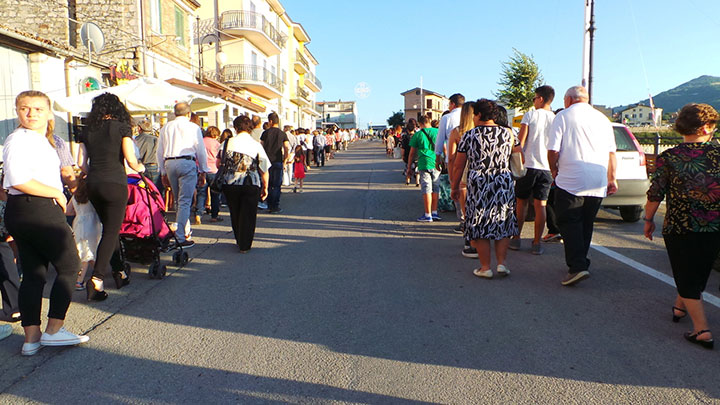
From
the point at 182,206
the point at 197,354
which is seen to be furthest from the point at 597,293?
the point at 182,206

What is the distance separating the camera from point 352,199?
12023 millimetres

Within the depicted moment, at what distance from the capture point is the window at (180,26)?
20453mm

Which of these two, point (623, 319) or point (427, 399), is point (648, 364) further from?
point (427, 399)

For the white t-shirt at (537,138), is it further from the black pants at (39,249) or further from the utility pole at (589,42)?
the utility pole at (589,42)

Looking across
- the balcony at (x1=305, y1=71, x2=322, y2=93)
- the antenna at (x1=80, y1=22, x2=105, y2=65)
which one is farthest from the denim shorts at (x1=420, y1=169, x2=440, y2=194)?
the balcony at (x1=305, y1=71, x2=322, y2=93)

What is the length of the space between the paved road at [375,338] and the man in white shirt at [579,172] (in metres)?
0.41

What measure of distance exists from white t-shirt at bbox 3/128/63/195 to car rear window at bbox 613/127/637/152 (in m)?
7.79

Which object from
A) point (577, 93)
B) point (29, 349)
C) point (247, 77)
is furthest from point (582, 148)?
point (247, 77)

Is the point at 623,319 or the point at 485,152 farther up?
the point at 485,152

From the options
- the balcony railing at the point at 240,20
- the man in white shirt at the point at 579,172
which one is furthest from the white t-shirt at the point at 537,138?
the balcony railing at the point at 240,20

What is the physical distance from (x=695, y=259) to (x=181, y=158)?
5.67 meters

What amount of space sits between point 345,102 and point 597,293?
433 feet

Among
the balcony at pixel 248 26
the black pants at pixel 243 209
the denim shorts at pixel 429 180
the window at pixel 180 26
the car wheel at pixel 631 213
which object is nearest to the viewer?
the black pants at pixel 243 209

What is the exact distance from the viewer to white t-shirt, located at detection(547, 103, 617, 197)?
4984 mm
